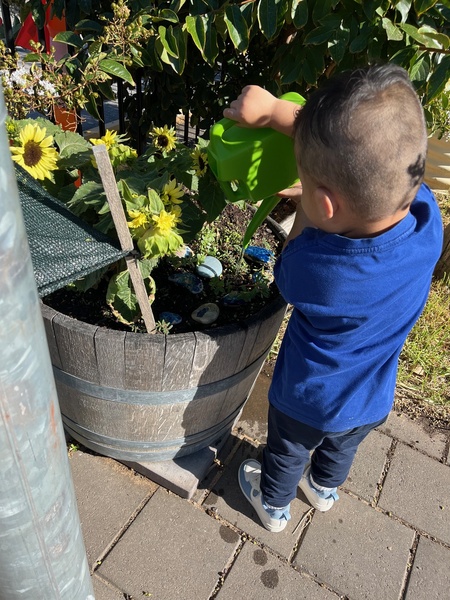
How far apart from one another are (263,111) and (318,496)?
149 cm

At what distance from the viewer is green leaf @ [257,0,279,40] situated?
5.41 ft

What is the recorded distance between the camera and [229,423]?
7.17 ft

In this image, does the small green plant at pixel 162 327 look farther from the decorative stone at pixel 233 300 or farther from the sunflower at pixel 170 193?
the sunflower at pixel 170 193

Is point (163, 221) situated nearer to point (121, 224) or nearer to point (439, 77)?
point (121, 224)

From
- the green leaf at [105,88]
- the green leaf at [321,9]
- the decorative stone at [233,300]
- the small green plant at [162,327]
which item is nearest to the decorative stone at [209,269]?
the decorative stone at [233,300]

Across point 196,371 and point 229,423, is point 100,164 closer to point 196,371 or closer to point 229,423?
point 196,371

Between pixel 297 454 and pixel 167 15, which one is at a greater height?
pixel 167 15

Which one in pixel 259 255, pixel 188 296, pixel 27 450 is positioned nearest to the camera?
pixel 27 450

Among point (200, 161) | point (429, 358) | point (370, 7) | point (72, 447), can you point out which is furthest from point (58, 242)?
point (429, 358)

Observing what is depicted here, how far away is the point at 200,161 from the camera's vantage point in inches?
67.1

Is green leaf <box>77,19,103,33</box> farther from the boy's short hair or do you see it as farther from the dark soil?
the boy's short hair

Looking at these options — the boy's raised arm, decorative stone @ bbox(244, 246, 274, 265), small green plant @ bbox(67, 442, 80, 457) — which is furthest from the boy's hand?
small green plant @ bbox(67, 442, 80, 457)

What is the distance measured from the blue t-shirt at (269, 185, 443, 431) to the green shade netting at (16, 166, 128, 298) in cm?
52

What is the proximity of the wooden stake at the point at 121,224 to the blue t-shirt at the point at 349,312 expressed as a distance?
0.43 metres
